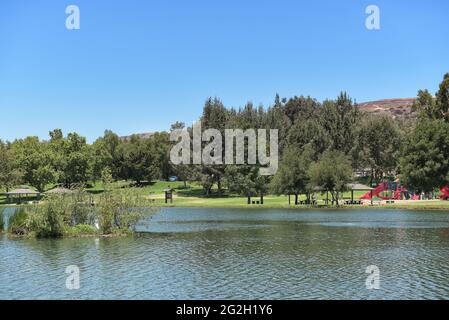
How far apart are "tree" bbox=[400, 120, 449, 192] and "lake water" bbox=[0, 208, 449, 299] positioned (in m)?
33.3

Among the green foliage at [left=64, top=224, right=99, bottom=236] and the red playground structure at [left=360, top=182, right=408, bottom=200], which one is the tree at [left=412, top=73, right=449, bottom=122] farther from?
the green foliage at [left=64, top=224, right=99, bottom=236]

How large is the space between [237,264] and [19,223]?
21010 millimetres

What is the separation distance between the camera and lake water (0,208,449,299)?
75.2 feet

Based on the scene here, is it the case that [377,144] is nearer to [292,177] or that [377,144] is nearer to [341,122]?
[341,122]

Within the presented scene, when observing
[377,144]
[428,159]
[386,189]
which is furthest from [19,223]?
[377,144]

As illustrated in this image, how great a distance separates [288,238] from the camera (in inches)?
1638

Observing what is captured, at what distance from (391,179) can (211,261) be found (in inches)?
4072

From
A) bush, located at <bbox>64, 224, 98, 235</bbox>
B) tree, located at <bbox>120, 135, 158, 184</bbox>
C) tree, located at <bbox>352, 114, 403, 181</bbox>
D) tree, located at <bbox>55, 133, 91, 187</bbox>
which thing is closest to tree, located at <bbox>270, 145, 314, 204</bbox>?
tree, located at <bbox>352, 114, 403, 181</bbox>

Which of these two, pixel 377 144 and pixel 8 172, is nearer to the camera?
pixel 8 172

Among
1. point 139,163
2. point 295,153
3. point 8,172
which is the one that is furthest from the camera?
point 139,163

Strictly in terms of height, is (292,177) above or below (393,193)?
above

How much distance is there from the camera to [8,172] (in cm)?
11769

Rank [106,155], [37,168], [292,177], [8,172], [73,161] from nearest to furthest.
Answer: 1. [292,177]
2. [8,172]
3. [37,168]
4. [73,161]
5. [106,155]
